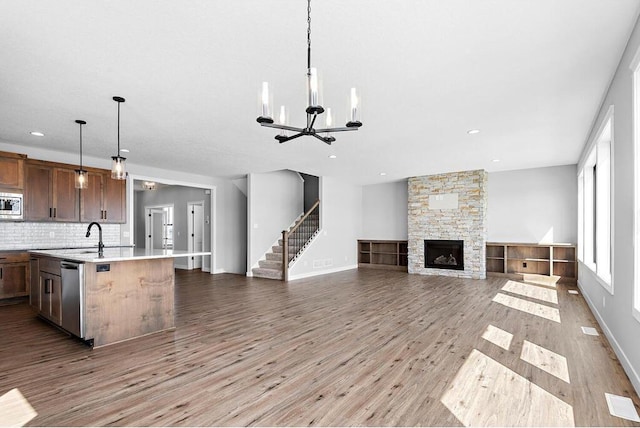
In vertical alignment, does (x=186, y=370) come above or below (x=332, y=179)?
below

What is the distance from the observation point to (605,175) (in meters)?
4.79

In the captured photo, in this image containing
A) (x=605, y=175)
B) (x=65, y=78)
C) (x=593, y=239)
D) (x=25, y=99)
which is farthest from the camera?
(x=593, y=239)

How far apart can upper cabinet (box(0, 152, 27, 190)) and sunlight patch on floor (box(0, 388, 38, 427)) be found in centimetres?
431

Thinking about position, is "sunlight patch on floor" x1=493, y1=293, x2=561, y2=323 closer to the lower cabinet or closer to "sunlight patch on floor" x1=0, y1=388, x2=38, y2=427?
"sunlight patch on floor" x1=0, y1=388, x2=38, y2=427

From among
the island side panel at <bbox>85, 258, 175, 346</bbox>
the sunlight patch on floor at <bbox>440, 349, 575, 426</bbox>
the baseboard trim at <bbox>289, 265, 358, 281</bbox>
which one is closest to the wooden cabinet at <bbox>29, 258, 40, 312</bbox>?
the island side panel at <bbox>85, 258, 175, 346</bbox>

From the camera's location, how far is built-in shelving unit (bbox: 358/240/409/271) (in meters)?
10.1

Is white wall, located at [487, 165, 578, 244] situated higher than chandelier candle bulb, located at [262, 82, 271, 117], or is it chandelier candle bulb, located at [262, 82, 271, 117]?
chandelier candle bulb, located at [262, 82, 271, 117]

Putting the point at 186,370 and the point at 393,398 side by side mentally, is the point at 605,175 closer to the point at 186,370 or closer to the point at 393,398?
the point at 393,398

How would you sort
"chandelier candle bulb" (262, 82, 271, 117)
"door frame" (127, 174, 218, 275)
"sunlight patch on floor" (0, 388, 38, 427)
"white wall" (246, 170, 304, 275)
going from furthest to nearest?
"white wall" (246, 170, 304, 275)
"door frame" (127, 174, 218, 275)
"chandelier candle bulb" (262, 82, 271, 117)
"sunlight patch on floor" (0, 388, 38, 427)

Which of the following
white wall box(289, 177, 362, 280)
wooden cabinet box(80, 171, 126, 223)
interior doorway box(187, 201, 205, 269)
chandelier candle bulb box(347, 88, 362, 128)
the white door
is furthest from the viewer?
the white door

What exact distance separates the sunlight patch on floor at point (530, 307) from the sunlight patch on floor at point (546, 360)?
4.55ft

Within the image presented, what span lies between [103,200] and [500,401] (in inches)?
281

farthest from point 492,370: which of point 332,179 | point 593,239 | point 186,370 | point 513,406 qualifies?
point 332,179

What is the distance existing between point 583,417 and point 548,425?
1.01ft
